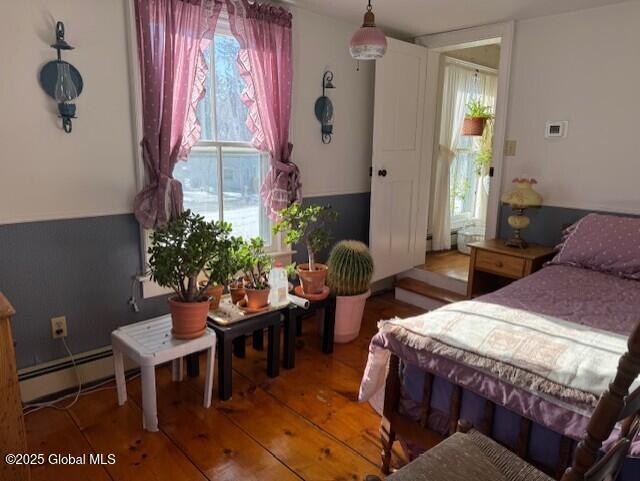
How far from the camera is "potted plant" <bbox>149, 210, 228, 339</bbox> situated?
2.07 metres

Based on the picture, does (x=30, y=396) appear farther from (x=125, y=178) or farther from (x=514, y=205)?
(x=514, y=205)

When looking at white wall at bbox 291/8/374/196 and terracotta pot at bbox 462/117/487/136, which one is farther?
terracotta pot at bbox 462/117/487/136

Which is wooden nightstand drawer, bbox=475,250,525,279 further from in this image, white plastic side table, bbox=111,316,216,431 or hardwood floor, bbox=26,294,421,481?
white plastic side table, bbox=111,316,216,431

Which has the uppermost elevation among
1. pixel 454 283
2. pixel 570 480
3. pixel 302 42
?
pixel 302 42

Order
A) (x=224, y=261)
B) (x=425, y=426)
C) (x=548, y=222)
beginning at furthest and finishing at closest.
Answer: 1. (x=548, y=222)
2. (x=224, y=261)
3. (x=425, y=426)

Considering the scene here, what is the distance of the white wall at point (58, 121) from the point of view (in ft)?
6.68

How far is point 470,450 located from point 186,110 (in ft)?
6.99

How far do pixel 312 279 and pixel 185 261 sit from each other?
99 centimetres

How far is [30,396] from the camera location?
2.26 meters

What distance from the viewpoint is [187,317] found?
2170mm

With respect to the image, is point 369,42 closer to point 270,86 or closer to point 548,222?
point 270,86

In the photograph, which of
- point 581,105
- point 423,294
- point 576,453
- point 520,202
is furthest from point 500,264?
point 576,453

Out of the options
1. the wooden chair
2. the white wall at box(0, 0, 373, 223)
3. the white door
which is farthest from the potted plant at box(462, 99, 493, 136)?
the wooden chair

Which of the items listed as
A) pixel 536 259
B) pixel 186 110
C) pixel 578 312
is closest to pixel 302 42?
pixel 186 110
